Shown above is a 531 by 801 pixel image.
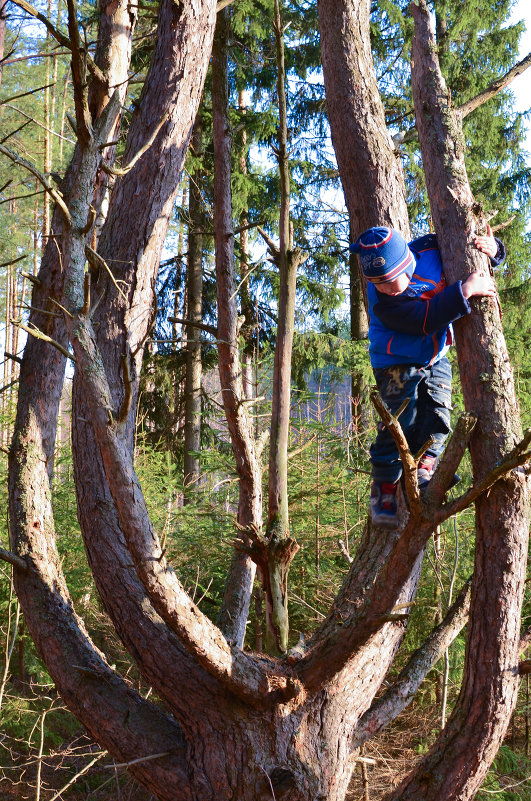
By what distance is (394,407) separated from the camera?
10.1 ft

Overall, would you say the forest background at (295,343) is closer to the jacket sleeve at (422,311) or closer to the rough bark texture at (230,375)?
the rough bark texture at (230,375)

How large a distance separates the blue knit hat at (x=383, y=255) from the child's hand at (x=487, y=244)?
34 cm

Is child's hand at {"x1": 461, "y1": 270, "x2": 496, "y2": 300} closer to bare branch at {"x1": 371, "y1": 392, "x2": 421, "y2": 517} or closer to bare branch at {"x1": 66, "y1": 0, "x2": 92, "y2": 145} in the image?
bare branch at {"x1": 371, "y1": 392, "x2": 421, "y2": 517}

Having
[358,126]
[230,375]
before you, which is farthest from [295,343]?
[358,126]

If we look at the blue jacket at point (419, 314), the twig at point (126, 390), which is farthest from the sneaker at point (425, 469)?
the twig at point (126, 390)

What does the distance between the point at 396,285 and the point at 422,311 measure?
0.54ft

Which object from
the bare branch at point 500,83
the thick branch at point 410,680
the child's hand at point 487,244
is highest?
the bare branch at point 500,83

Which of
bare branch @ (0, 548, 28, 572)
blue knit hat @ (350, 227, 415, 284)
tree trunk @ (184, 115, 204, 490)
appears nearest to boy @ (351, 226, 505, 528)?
blue knit hat @ (350, 227, 415, 284)

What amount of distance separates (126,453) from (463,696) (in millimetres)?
1853

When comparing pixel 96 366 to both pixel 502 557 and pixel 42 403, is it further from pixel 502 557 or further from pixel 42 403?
pixel 502 557

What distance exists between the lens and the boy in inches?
110

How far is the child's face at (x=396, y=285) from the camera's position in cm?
285

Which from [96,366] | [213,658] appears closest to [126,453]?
[96,366]

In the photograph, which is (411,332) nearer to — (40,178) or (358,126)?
(358,126)
